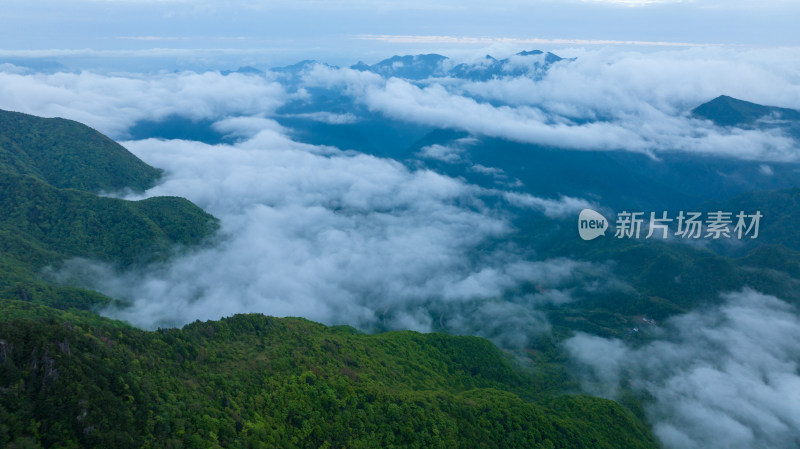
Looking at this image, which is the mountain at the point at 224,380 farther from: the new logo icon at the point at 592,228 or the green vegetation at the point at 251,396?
the new logo icon at the point at 592,228

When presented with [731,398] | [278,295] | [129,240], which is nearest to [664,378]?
[731,398]

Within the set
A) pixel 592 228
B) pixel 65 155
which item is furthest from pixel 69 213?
pixel 592 228

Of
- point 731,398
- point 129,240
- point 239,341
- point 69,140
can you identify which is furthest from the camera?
point 69,140

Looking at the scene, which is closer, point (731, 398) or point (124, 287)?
point (731, 398)

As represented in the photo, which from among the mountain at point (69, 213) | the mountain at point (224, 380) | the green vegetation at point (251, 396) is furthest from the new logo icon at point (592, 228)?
the mountain at point (69, 213)

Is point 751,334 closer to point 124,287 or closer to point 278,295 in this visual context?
point 278,295

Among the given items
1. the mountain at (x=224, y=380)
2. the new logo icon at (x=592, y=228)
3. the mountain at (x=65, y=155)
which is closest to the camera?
the mountain at (x=224, y=380)

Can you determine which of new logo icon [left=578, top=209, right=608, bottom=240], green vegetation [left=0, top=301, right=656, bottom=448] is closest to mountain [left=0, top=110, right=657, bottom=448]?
green vegetation [left=0, top=301, right=656, bottom=448]

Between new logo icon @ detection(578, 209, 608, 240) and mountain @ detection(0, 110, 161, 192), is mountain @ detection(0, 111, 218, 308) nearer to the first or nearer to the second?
mountain @ detection(0, 110, 161, 192)
